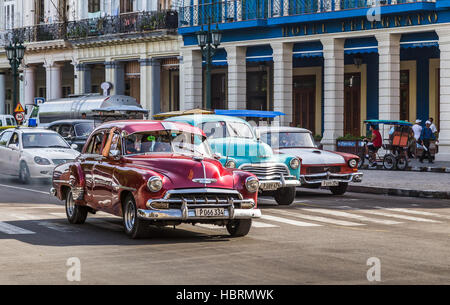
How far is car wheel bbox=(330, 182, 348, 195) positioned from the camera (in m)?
22.4

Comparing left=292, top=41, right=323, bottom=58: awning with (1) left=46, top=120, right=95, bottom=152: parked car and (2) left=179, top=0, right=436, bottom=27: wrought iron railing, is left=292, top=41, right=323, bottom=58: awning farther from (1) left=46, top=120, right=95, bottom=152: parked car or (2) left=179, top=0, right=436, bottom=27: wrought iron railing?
(1) left=46, top=120, right=95, bottom=152: parked car

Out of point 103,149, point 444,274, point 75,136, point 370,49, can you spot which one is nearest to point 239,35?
point 370,49

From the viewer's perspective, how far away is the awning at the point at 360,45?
126 feet

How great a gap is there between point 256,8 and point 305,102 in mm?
5571

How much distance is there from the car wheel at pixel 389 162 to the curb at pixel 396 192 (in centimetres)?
771

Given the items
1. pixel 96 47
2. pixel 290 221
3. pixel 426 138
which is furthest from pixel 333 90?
pixel 290 221

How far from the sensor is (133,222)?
518 inches

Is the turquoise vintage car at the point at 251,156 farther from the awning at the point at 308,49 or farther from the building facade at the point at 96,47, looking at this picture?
the building facade at the point at 96,47

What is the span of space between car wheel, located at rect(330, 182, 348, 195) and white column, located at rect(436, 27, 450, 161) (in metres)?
13.4

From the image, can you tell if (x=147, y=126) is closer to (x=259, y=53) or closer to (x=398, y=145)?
(x=398, y=145)

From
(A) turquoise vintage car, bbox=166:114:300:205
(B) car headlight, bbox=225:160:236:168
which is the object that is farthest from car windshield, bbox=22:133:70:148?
(B) car headlight, bbox=225:160:236:168

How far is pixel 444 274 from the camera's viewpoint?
10078 millimetres

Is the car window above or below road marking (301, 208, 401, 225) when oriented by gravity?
above

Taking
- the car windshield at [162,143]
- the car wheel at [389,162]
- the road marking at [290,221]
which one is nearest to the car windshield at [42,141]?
the road marking at [290,221]
